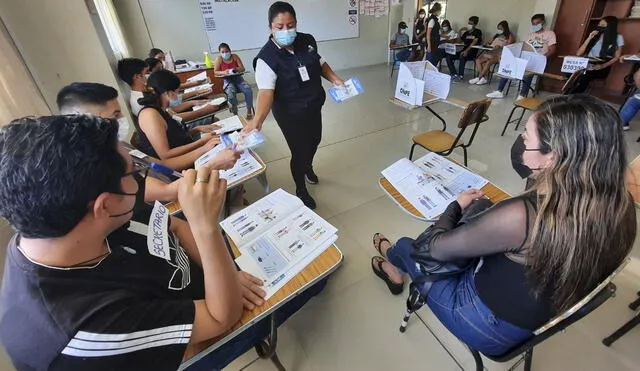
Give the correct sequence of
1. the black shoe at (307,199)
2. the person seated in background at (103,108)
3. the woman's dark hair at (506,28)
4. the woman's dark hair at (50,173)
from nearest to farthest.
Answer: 1. the woman's dark hair at (50,173)
2. the person seated in background at (103,108)
3. the black shoe at (307,199)
4. the woman's dark hair at (506,28)

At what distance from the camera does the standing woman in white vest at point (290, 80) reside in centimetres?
178

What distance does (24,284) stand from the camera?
1.77 ft

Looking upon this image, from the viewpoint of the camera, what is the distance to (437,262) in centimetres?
104

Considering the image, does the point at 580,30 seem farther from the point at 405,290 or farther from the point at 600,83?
the point at 405,290

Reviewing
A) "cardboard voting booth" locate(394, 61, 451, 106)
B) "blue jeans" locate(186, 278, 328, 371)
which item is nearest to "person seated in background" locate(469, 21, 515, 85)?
"cardboard voting booth" locate(394, 61, 451, 106)

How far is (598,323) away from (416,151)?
2080mm

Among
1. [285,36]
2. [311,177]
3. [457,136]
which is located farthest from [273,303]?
[457,136]

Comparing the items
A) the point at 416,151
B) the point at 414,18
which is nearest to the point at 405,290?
the point at 416,151

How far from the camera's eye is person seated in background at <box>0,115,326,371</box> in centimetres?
52

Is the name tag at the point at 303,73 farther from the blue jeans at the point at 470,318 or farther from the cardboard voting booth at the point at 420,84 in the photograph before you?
the blue jeans at the point at 470,318

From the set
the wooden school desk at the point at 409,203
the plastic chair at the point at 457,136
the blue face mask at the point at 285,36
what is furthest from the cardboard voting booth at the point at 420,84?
the wooden school desk at the point at 409,203

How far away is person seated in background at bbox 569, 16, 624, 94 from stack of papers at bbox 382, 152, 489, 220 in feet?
12.8

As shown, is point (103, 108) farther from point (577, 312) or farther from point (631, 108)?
point (631, 108)

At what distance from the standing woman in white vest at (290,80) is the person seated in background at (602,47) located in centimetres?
412
